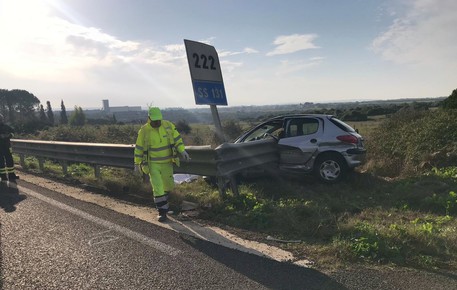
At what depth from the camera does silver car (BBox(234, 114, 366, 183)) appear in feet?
24.7

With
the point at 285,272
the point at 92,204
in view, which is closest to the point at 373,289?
the point at 285,272

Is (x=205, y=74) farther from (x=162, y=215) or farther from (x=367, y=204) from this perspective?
(x=367, y=204)

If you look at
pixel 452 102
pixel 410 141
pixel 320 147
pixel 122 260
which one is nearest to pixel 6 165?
pixel 122 260

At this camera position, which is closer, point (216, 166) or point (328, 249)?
point (328, 249)

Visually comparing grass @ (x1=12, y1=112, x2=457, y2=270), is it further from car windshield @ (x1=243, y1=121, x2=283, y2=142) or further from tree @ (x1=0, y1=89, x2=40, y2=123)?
tree @ (x1=0, y1=89, x2=40, y2=123)

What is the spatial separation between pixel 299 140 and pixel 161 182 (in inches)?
140

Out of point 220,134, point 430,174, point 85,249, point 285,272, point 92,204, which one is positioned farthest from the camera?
point 430,174

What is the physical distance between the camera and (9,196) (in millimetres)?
7188

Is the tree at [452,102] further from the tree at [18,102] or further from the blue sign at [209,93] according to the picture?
the tree at [18,102]

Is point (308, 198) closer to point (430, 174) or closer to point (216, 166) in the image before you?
point (216, 166)

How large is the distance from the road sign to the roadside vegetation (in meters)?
1.82

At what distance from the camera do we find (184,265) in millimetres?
3660

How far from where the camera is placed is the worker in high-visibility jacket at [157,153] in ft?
17.8

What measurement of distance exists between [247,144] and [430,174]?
156 inches
